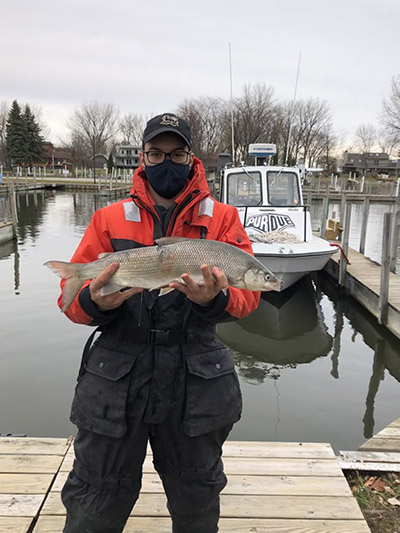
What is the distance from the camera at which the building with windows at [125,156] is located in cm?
8725

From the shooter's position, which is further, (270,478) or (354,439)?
(354,439)

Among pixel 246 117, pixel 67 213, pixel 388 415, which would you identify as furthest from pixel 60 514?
pixel 246 117

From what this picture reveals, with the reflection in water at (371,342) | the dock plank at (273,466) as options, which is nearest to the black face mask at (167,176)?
the dock plank at (273,466)

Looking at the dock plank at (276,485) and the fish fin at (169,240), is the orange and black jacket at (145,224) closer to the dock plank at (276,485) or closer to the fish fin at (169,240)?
the fish fin at (169,240)

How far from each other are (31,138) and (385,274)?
230 ft

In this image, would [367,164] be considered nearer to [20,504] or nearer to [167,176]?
[167,176]

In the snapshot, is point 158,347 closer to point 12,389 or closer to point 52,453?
point 52,453

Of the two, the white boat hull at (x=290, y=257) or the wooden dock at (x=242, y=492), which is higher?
the white boat hull at (x=290, y=257)

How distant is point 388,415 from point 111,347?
16.5 feet

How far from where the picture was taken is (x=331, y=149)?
80.4 metres

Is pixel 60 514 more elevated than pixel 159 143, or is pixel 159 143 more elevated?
pixel 159 143

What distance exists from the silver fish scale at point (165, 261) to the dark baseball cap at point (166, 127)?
1.88ft

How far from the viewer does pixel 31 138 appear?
218 ft

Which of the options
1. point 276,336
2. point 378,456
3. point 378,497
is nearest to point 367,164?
point 276,336
